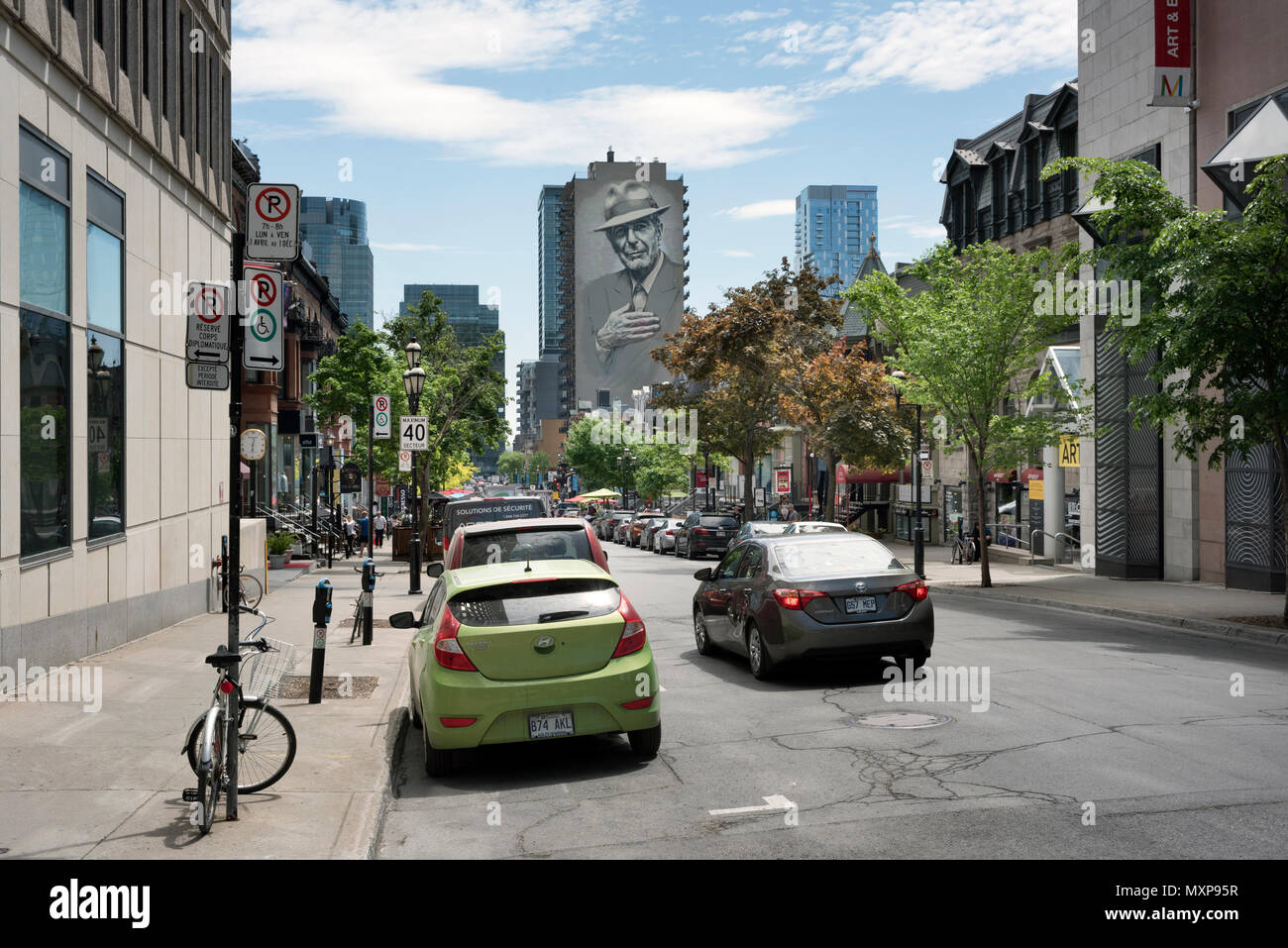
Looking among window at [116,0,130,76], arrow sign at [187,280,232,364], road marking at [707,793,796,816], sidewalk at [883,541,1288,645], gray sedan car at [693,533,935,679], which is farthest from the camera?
sidewalk at [883,541,1288,645]

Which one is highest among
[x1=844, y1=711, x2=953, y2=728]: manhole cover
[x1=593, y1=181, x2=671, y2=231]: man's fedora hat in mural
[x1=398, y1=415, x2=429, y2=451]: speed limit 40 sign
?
[x1=593, y1=181, x2=671, y2=231]: man's fedora hat in mural

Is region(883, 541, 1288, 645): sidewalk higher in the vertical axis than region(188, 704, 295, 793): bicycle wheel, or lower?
lower

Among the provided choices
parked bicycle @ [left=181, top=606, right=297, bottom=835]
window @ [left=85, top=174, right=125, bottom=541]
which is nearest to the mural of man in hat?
window @ [left=85, top=174, right=125, bottom=541]

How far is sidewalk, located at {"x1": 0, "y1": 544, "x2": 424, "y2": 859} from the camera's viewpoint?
6949 millimetres

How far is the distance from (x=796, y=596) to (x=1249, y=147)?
15250 mm

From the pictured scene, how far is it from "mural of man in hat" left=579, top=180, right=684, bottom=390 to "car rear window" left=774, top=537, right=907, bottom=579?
183 m

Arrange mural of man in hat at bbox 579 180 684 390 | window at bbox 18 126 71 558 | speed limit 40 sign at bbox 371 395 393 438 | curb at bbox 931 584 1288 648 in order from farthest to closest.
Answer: mural of man in hat at bbox 579 180 684 390 → speed limit 40 sign at bbox 371 395 393 438 → curb at bbox 931 584 1288 648 → window at bbox 18 126 71 558

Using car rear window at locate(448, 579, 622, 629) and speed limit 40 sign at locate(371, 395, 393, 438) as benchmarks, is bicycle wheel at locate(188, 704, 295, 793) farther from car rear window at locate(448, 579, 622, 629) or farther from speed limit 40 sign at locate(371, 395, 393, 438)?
speed limit 40 sign at locate(371, 395, 393, 438)

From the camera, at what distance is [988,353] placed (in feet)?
92.3

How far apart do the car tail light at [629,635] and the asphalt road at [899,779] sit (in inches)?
35.5

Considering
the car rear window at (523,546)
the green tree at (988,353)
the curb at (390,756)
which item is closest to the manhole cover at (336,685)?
the curb at (390,756)

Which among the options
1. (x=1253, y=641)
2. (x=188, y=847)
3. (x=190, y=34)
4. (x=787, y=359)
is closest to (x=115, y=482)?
(x=190, y=34)

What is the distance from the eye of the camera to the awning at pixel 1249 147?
2169 cm

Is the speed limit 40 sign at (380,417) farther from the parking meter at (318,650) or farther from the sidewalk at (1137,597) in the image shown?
the parking meter at (318,650)
